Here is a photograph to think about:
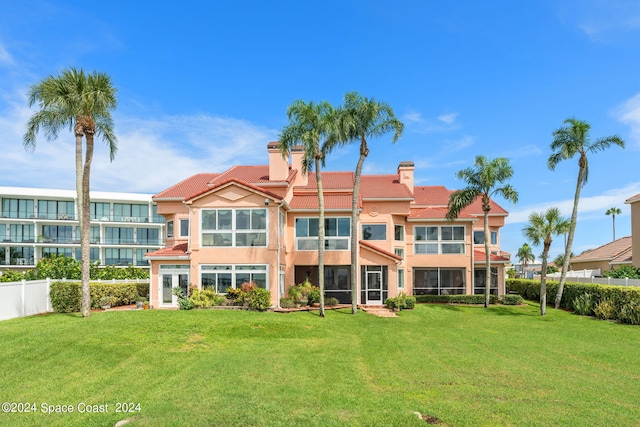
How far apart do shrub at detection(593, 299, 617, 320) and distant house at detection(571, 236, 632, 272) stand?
17412 millimetres

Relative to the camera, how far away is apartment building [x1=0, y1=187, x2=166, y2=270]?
56.8 meters

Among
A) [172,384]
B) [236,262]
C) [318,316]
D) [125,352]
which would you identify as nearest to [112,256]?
[236,262]

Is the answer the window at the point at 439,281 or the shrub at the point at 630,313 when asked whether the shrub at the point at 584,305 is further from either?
the window at the point at 439,281

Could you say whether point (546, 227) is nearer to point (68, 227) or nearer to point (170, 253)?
point (170, 253)

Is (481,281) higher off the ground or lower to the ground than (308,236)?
lower

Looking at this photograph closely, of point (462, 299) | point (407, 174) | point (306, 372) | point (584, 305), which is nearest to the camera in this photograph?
point (306, 372)

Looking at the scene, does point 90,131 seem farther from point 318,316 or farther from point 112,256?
point 112,256

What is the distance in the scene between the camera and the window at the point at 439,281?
115 feet

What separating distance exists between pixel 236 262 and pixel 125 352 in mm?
11976

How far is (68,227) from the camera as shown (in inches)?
2309

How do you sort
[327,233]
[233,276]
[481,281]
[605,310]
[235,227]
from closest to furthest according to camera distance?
[233,276] < [235,227] < [605,310] < [327,233] < [481,281]

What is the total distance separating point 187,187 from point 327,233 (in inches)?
407

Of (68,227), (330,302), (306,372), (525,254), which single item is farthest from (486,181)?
(525,254)

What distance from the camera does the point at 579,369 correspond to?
1380 cm
